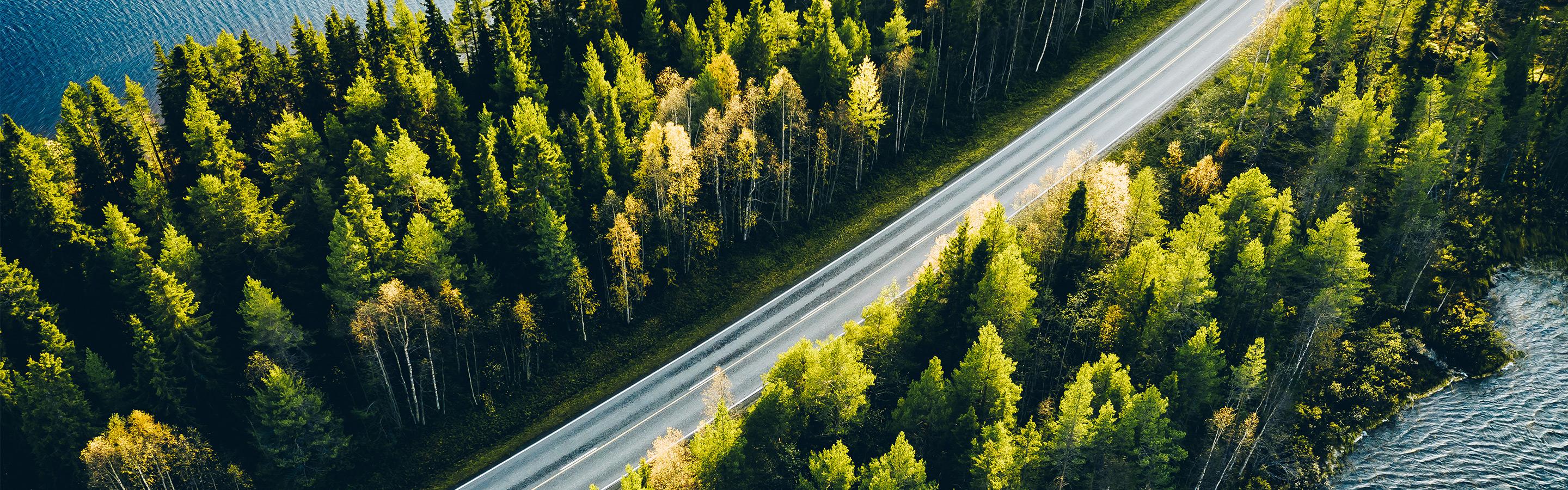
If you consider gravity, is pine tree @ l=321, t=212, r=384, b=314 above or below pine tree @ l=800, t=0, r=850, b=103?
below

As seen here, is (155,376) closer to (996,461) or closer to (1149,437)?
(996,461)

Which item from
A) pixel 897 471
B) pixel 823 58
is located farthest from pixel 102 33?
pixel 897 471

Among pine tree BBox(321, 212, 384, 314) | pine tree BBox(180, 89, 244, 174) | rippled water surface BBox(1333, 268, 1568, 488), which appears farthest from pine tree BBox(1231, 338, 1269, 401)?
pine tree BBox(180, 89, 244, 174)

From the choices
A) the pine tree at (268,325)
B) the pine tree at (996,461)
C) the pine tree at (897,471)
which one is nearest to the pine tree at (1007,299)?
the pine tree at (996,461)

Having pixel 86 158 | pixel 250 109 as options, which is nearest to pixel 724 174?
pixel 250 109

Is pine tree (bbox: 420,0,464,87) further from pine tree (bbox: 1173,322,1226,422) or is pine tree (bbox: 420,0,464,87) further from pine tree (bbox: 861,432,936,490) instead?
pine tree (bbox: 1173,322,1226,422)

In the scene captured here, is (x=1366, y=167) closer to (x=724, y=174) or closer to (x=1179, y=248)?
(x=1179, y=248)
